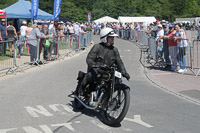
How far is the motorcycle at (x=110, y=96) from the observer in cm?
581

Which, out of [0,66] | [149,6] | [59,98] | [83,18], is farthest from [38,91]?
[149,6]

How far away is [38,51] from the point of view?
14.8m

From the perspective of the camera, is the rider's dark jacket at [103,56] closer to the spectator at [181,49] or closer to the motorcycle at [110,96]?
the motorcycle at [110,96]

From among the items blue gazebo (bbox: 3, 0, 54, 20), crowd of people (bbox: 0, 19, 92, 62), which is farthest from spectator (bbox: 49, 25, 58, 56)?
blue gazebo (bbox: 3, 0, 54, 20)

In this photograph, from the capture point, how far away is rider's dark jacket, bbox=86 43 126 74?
6.46 m

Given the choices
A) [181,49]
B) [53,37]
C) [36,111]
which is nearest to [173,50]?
[181,49]

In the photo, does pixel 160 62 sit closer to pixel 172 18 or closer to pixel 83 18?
pixel 83 18

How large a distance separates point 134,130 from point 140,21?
5902 centimetres

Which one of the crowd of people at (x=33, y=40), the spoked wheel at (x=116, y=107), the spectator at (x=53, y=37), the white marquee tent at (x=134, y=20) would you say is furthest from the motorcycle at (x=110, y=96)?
the white marquee tent at (x=134, y=20)

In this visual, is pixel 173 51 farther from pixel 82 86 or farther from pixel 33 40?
pixel 82 86

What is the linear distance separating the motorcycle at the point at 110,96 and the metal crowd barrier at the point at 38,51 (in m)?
6.48

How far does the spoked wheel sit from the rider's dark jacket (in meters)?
0.66

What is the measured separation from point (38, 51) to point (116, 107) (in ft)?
30.9

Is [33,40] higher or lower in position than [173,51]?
higher
